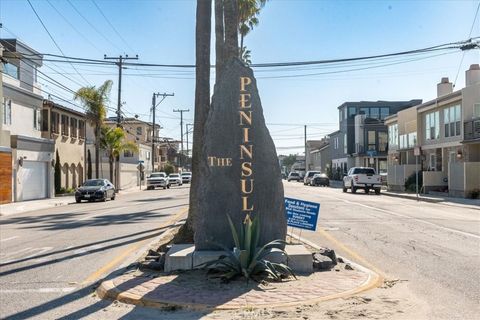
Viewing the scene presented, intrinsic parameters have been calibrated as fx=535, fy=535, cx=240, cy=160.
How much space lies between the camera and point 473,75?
34438mm

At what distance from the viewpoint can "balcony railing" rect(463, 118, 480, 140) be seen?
30234mm

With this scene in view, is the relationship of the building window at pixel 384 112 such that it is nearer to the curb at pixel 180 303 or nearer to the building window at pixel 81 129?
the building window at pixel 81 129

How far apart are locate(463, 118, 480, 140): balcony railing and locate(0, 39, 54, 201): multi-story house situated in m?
25.6

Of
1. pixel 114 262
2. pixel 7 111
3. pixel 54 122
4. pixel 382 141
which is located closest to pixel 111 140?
pixel 54 122

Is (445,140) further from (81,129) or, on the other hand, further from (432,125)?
(81,129)

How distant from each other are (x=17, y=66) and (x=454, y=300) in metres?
33.0

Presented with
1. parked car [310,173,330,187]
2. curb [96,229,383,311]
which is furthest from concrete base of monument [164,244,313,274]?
parked car [310,173,330,187]

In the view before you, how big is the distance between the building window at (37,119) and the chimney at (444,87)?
2889cm

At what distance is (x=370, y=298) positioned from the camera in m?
6.66

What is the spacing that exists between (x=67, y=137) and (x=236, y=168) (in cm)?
3661

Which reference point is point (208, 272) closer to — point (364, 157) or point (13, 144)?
point (13, 144)

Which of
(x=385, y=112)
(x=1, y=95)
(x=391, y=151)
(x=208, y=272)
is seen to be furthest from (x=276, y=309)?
(x=385, y=112)

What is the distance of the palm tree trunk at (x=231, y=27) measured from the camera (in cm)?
1167

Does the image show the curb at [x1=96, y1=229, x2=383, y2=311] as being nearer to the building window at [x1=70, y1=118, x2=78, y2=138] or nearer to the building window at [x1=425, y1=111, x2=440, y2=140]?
the building window at [x1=425, y1=111, x2=440, y2=140]
